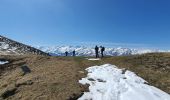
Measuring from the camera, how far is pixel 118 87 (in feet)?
95.4

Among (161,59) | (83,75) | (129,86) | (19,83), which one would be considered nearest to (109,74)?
(83,75)

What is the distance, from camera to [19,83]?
32625 mm

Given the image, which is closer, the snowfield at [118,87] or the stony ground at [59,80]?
the snowfield at [118,87]

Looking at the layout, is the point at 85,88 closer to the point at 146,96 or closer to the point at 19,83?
the point at 146,96

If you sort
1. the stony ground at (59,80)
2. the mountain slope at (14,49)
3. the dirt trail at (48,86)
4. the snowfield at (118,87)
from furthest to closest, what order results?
the mountain slope at (14,49), the stony ground at (59,80), the dirt trail at (48,86), the snowfield at (118,87)

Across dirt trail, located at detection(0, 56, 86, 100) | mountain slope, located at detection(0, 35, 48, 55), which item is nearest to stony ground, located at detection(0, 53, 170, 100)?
dirt trail, located at detection(0, 56, 86, 100)

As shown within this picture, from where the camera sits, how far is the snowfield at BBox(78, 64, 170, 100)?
26483 millimetres

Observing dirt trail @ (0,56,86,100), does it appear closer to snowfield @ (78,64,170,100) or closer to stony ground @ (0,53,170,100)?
stony ground @ (0,53,170,100)

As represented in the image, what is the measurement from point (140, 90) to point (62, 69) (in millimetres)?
14007

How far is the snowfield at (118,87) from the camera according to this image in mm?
26483

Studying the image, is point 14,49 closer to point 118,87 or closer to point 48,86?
point 48,86

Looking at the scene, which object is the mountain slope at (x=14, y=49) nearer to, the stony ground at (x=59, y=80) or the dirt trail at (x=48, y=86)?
the stony ground at (x=59, y=80)

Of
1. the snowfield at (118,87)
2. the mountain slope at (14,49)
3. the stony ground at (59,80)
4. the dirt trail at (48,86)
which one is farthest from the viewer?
the mountain slope at (14,49)

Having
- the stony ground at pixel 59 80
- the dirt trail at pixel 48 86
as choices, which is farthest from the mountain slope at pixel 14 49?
the dirt trail at pixel 48 86
